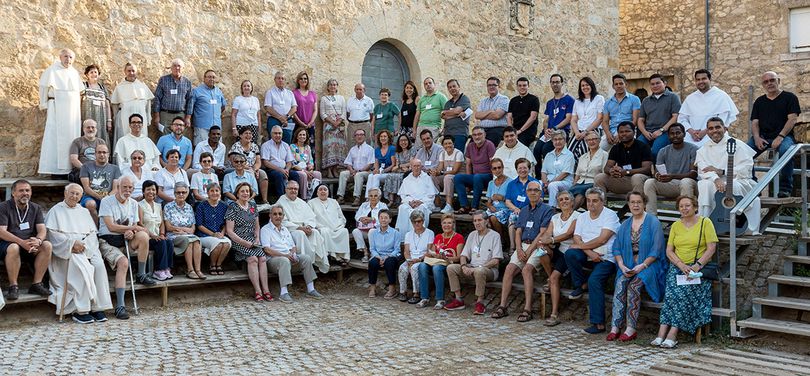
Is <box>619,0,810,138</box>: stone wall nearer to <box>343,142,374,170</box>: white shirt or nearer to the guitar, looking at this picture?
<box>343,142,374,170</box>: white shirt

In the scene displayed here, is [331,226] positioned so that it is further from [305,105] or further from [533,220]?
[533,220]

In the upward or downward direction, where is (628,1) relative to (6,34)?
upward

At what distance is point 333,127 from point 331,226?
1.99 m

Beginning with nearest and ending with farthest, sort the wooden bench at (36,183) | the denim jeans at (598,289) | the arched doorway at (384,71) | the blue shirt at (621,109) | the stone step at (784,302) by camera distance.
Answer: the stone step at (784,302) < the denim jeans at (598,289) < the wooden bench at (36,183) < the blue shirt at (621,109) < the arched doorway at (384,71)

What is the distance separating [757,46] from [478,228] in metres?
9.67

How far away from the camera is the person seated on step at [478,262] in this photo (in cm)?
845

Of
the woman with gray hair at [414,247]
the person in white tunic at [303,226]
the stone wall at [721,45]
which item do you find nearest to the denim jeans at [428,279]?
the woman with gray hair at [414,247]

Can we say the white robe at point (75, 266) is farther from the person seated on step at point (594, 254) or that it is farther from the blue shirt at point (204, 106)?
the person seated on step at point (594, 254)

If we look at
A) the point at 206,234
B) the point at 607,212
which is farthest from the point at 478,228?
the point at 206,234

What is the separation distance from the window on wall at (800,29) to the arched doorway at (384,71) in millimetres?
7680

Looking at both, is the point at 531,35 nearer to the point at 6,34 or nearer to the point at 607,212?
the point at 607,212

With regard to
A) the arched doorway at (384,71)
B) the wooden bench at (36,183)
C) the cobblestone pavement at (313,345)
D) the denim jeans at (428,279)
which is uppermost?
the arched doorway at (384,71)

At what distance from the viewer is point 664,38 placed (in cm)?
1664

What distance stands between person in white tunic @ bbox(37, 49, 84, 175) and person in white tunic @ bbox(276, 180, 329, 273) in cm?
252
